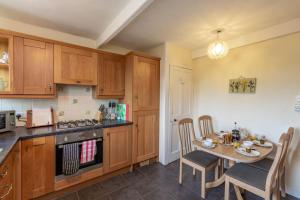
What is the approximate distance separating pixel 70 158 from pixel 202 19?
103 inches

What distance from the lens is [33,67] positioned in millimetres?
1951

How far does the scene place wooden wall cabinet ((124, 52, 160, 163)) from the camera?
2.58 metres

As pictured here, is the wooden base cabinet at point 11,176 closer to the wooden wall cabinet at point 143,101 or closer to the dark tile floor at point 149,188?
the dark tile floor at point 149,188

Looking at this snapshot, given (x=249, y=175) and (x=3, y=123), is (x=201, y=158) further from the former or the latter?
(x=3, y=123)

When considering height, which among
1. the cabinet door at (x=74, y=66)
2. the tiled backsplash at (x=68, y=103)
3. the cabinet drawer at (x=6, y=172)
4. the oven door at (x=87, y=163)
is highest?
the cabinet door at (x=74, y=66)

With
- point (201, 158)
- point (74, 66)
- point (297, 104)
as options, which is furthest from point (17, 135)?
point (297, 104)

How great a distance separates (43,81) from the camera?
2025mm

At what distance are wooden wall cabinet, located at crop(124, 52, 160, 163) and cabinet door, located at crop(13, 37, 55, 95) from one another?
1.21m

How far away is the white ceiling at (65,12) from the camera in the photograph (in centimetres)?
163

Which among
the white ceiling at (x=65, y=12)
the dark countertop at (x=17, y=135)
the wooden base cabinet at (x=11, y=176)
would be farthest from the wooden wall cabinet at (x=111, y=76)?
the wooden base cabinet at (x=11, y=176)

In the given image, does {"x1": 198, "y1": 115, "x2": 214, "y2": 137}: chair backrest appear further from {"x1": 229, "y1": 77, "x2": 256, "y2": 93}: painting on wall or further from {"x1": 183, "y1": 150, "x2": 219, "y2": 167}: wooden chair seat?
{"x1": 229, "y1": 77, "x2": 256, "y2": 93}: painting on wall

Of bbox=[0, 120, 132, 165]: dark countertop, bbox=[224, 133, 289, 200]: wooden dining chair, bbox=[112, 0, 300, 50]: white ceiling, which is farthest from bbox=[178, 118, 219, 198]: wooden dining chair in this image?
bbox=[112, 0, 300, 50]: white ceiling

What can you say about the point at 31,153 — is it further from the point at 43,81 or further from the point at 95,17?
the point at 95,17

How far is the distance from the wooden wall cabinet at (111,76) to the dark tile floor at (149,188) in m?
1.45
